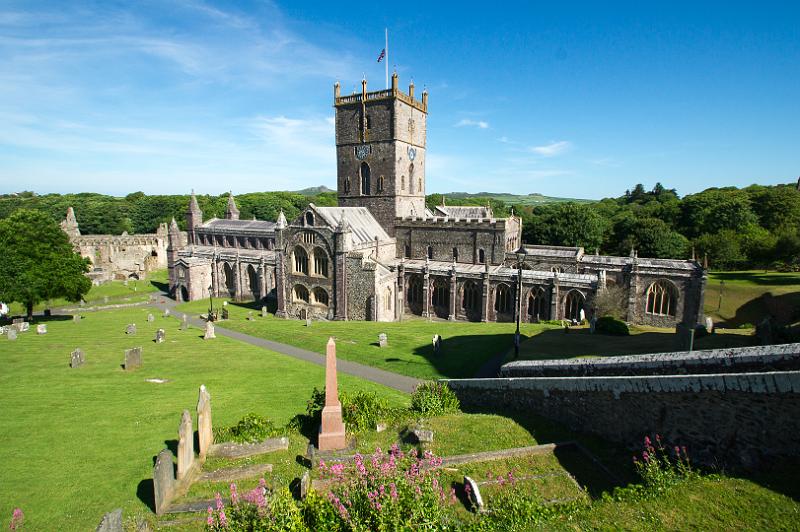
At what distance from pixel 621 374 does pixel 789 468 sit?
460cm

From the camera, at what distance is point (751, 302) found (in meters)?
38.0

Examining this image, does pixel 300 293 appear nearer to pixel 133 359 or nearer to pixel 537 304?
pixel 133 359

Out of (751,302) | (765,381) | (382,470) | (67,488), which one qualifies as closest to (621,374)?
(765,381)

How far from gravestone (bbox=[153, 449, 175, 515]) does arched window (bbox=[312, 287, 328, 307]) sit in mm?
27586

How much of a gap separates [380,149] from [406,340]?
21191 millimetres

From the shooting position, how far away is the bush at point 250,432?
13555 millimetres

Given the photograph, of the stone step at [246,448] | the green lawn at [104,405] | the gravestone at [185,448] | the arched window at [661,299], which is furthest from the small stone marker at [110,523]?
the arched window at [661,299]

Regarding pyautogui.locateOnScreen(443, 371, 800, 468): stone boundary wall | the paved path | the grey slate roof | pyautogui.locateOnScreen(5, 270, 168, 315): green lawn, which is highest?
the grey slate roof

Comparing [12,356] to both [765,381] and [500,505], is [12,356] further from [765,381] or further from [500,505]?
[765,381]

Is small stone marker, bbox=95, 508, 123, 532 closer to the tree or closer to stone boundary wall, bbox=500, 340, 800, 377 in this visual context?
stone boundary wall, bbox=500, 340, 800, 377

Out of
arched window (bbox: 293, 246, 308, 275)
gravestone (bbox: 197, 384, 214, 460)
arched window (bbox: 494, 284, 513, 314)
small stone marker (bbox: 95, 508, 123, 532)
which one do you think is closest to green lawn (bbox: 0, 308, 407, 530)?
gravestone (bbox: 197, 384, 214, 460)

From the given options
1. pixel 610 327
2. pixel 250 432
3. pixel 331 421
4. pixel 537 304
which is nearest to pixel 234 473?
pixel 250 432

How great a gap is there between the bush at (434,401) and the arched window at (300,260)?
2413cm

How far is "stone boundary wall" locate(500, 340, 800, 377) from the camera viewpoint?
10.4 meters
